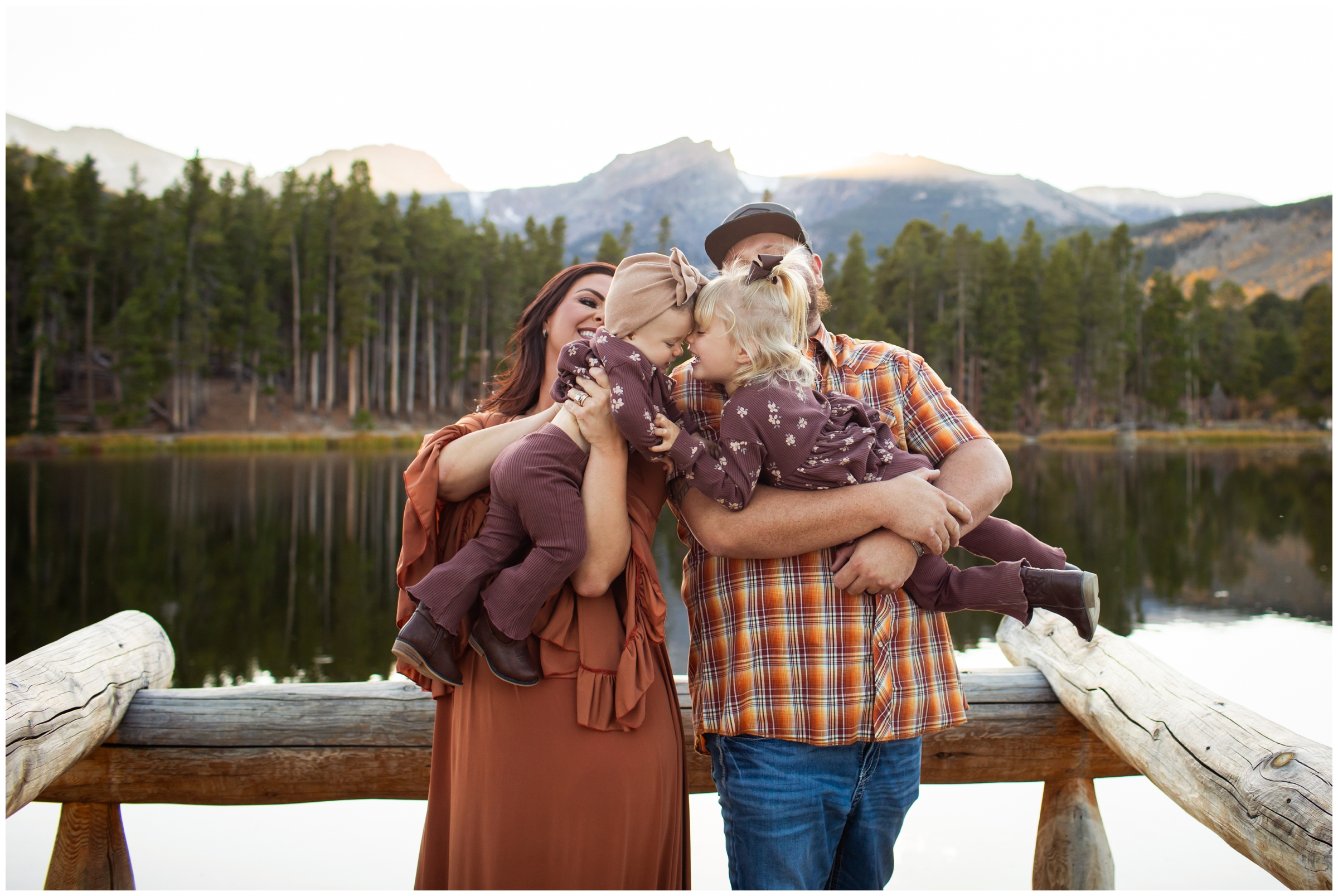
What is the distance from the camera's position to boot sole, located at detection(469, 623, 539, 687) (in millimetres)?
1742

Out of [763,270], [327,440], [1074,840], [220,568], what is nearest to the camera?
[763,270]

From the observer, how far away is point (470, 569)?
1.81 meters

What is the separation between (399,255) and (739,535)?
3709 cm

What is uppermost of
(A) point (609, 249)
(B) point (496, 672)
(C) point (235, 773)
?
(A) point (609, 249)

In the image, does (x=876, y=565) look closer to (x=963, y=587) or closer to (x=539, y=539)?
(x=963, y=587)

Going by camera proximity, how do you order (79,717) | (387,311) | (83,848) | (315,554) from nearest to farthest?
1. (79,717)
2. (83,848)
3. (315,554)
4. (387,311)

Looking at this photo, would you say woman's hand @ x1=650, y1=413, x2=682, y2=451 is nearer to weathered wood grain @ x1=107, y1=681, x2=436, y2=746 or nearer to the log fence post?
weathered wood grain @ x1=107, y1=681, x2=436, y2=746

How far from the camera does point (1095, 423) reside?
45094 millimetres

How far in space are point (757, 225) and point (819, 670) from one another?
1053 mm

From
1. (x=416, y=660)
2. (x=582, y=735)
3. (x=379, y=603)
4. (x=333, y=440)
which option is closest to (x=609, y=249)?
(x=333, y=440)

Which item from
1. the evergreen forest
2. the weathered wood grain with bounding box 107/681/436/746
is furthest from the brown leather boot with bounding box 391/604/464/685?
the evergreen forest

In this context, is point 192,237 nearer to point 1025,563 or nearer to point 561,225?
point 561,225

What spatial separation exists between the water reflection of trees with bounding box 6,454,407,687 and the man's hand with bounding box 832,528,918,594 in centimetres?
546

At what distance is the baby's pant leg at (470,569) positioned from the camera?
179 cm
